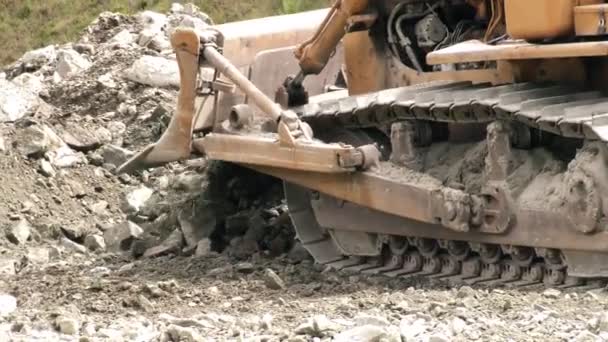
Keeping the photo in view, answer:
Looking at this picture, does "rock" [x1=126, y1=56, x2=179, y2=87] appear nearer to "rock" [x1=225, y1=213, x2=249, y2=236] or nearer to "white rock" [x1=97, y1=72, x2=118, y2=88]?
"white rock" [x1=97, y1=72, x2=118, y2=88]

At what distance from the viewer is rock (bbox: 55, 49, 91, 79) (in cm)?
1648

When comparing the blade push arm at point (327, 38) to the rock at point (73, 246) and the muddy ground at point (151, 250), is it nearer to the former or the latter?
the muddy ground at point (151, 250)

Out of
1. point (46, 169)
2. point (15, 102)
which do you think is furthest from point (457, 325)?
point (15, 102)

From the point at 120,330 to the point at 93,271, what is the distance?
2.40 m

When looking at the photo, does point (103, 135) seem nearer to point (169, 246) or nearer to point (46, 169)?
point (46, 169)

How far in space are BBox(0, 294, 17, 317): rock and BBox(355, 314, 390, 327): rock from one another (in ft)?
8.03

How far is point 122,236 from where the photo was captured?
12.4 meters

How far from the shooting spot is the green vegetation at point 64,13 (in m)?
27.9

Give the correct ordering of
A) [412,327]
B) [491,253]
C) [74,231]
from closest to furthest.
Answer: [412,327] → [491,253] → [74,231]

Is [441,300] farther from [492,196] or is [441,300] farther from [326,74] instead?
[326,74]

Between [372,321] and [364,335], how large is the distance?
0.46 meters

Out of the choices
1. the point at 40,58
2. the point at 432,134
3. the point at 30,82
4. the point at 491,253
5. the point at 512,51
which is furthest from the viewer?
the point at 40,58

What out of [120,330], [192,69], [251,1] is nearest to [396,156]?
[192,69]

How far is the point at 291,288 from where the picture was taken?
33.4ft
